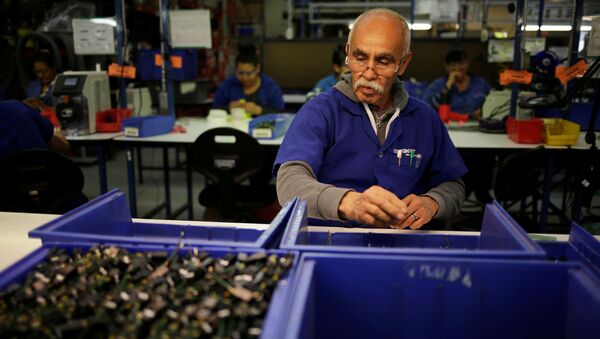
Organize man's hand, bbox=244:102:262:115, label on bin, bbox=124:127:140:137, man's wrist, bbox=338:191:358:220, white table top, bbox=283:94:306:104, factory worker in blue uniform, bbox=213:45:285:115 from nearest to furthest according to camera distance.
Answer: man's wrist, bbox=338:191:358:220 < label on bin, bbox=124:127:140:137 < man's hand, bbox=244:102:262:115 < factory worker in blue uniform, bbox=213:45:285:115 < white table top, bbox=283:94:306:104

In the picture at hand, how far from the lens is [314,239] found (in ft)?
4.03

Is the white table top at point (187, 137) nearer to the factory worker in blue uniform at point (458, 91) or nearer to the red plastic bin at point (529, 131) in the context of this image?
the red plastic bin at point (529, 131)

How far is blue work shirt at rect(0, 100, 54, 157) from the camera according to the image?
2.45m

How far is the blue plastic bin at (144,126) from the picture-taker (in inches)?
121

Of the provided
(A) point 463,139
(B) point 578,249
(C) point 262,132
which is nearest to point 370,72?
(B) point 578,249

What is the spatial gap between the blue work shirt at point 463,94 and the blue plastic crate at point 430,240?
3.48m

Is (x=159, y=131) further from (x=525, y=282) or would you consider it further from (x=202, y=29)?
(x=525, y=282)

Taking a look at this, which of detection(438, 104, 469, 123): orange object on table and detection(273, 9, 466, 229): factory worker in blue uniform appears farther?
detection(438, 104, 469, 123): orange object on table

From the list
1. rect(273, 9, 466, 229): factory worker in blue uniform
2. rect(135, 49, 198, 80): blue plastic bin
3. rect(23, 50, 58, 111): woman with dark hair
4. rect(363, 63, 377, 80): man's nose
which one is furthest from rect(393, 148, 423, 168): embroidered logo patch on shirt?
rect(135, 49, 198, 80): blue plastic bin

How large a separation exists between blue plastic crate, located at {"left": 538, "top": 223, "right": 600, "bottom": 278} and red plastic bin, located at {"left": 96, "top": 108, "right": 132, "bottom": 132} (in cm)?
286

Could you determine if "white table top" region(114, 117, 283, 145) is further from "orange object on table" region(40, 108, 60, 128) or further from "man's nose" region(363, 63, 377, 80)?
"man's nose" region(363, 63, 377, 80)

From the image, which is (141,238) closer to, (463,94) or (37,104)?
(37,104)

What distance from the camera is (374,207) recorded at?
1.20 meters

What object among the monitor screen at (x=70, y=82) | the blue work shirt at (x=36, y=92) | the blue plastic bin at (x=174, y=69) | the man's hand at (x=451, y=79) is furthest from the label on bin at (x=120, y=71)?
the man's hand at (x=451, y=79)
